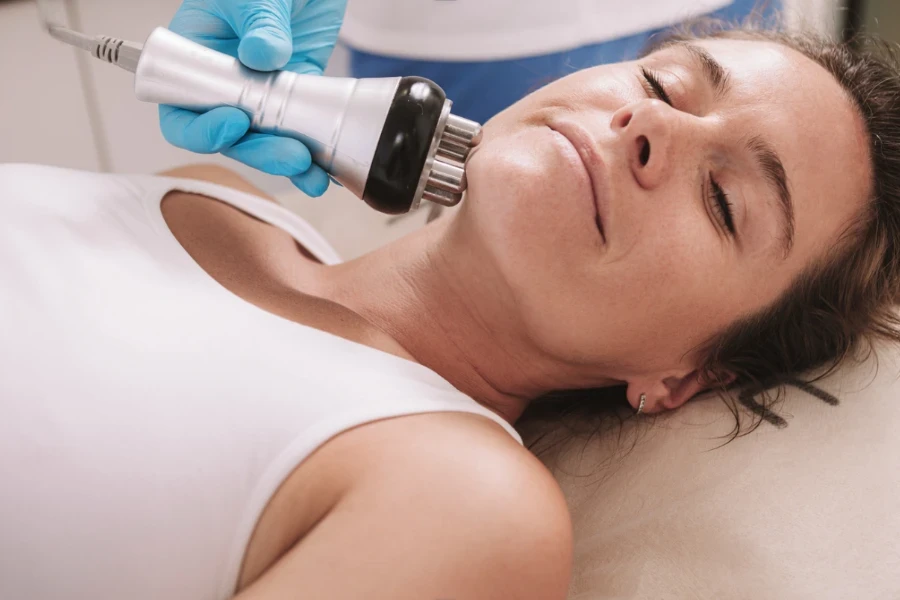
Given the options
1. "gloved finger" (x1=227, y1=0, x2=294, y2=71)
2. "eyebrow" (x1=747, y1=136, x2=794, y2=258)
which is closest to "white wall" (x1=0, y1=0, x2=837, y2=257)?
"gloved finger" (x1=227, y1=0, x2=294, y2=71)

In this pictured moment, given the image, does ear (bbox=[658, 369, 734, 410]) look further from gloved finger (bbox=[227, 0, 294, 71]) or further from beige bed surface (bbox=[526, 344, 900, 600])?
gloved finger (bbox=[227, 0, 294, 71])

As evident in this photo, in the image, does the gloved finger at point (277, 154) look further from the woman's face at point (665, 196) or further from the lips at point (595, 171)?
the lips at point (595, 171)

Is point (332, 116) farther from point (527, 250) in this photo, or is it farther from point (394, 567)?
point (394, 567)

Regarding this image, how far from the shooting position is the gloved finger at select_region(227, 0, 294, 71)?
2.83 ft

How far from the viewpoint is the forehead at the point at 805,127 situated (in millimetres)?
880

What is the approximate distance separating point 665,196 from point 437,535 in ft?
1.36

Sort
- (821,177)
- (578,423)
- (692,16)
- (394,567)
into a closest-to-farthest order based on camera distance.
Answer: (394,567), (821,177), (578,423), (692,16)

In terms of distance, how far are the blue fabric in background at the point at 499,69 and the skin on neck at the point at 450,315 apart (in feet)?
1.90

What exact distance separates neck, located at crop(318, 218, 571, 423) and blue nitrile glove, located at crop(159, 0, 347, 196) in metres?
0.14

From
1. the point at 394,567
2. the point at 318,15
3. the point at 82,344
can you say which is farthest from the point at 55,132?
the point at 394,567

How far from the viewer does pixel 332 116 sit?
0.85m

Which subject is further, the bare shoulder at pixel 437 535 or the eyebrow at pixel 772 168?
the eyebrow at pixel 772 168

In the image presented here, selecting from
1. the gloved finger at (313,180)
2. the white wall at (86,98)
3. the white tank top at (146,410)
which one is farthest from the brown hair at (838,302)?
the white wall at (86,98)

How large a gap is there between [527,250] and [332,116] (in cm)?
24
